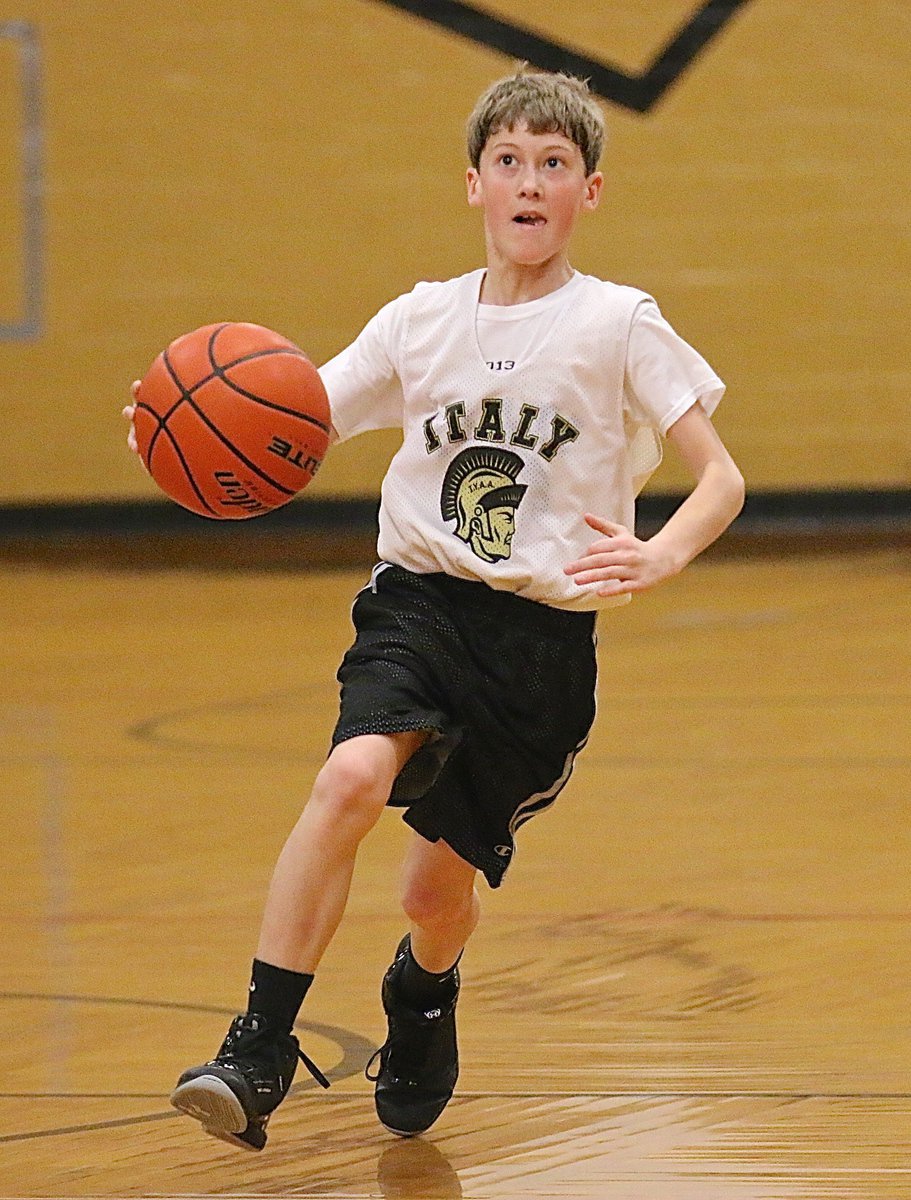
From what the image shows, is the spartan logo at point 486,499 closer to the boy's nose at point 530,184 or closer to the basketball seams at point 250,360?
the basketball seams at point 250,360

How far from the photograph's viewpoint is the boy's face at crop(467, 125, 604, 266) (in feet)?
9.92

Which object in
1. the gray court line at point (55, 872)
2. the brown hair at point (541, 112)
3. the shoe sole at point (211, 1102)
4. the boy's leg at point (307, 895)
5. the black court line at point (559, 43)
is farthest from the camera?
the black court line at point (559, 43)

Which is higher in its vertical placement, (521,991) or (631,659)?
(521,991)

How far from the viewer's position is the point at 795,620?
840 centimetres

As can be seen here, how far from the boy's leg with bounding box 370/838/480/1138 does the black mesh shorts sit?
0.08m

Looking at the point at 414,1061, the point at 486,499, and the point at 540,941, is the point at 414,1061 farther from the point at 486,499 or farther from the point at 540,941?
the point at 540,941

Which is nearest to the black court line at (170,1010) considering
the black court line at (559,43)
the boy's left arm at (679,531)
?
the boy's left arm at (679,531)

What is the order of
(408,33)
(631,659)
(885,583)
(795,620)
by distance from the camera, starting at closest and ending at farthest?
(631,659), (795,620), (885,583), (408,33)

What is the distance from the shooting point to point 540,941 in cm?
409

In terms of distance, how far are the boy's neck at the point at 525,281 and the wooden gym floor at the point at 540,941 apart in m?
1.18

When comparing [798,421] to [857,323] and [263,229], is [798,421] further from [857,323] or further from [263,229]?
[263,229]

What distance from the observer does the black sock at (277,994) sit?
→ 108 inches

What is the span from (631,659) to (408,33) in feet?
Answer: 15.2

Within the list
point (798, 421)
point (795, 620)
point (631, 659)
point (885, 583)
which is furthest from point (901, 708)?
point (798, 421)
